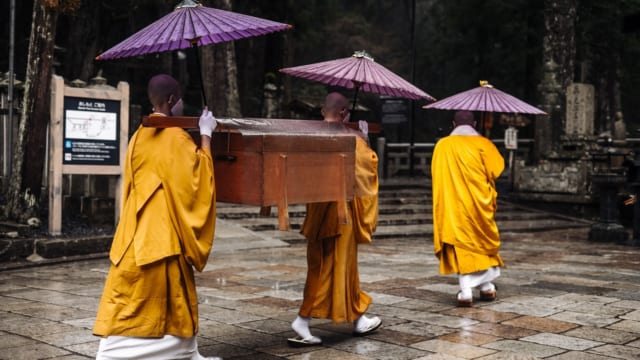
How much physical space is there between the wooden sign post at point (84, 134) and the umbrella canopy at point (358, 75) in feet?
18.5

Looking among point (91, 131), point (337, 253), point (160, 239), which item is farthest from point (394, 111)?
point (160, 239)

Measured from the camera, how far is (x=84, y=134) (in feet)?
35.2

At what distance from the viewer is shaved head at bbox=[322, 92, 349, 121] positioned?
5.79 metres

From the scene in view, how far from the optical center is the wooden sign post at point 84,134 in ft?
34.2

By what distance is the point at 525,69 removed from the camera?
2953 centimetres

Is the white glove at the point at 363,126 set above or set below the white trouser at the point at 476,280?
above

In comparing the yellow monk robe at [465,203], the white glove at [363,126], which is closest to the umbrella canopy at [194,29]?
the white glove at [363,126]

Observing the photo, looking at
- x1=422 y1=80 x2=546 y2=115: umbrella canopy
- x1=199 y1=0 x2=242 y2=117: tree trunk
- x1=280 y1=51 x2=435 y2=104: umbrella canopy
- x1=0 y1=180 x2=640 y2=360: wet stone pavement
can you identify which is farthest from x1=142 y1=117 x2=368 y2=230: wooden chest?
x1=199 y1=0 x2=242 y2=117: tree trunk

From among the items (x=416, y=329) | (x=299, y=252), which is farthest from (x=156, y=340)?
(x=299, y=252)

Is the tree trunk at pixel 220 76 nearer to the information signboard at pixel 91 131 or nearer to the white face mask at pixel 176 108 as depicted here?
the information signboard at pixel 91 131

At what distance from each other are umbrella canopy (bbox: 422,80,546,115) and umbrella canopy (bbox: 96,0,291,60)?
3.26 m

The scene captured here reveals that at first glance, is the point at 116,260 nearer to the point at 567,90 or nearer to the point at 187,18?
the point at 187,18

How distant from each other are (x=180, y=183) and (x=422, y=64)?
32.3m

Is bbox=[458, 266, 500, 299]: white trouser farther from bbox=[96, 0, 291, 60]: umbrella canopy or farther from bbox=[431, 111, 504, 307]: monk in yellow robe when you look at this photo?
bbox=[96, 0, 291, 60]: umbrella canopy
